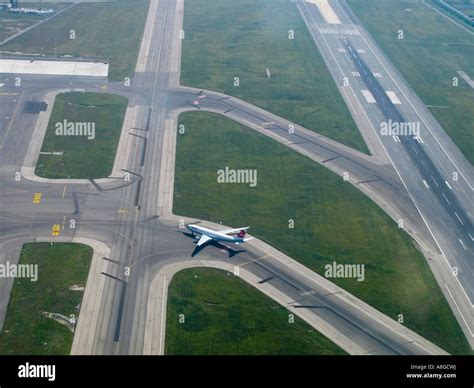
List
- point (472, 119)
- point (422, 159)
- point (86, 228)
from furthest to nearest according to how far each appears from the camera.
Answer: point (472, 119)
point (422, 159)
point (86, 228)

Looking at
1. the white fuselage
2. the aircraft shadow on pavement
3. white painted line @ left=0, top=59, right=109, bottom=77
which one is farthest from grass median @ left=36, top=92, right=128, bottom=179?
the aircraft shadow on pavement

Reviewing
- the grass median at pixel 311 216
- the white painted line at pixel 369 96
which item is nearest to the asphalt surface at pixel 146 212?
the grass median at pixel 311 216

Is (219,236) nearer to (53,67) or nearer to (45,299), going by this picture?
(45,299)

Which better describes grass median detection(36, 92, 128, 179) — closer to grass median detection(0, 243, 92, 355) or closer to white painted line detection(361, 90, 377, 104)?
grass median detection(0, 243, 92, 355)

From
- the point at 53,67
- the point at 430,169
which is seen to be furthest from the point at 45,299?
the point at 53,67

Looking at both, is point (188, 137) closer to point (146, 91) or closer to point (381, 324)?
point (146, 91)
